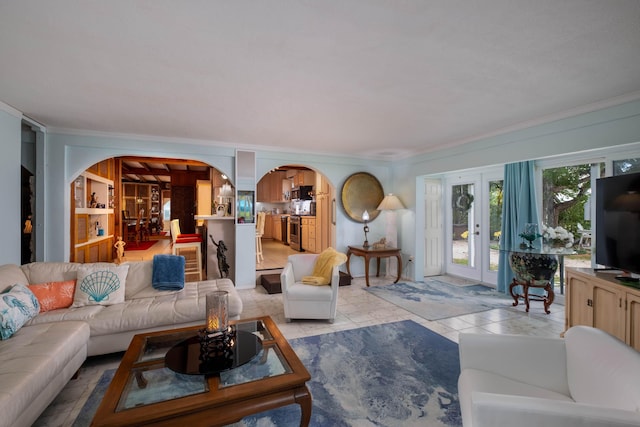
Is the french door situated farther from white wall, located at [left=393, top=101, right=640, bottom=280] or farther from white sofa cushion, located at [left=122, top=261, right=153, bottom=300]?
white sofa cushion, located at [left=122, top=261, right=153, bottom=300]

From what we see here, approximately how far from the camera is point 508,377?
1648 millimetres

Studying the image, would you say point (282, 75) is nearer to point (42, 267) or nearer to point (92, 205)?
point (42, 267)

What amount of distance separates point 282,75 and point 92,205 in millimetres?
5015

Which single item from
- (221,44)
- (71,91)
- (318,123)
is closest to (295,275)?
(318,123)

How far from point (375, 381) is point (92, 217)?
580 centimetres

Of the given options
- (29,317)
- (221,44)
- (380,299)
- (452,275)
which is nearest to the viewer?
(221,44)

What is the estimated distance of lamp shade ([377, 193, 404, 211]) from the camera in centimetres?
556

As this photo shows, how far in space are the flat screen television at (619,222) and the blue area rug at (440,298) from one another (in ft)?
5.50

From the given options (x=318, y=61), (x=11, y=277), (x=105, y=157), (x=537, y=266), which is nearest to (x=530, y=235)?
(x=537, y=266)

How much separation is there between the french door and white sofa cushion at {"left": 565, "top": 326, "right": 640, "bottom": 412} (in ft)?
13.1

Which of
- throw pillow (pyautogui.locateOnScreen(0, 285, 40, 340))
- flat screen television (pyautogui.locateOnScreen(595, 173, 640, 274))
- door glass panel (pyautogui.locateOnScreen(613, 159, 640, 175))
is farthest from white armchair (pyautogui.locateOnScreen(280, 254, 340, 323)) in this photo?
door glass panel (pyautogui.locateOnScreen(613, 159, 640, 175))

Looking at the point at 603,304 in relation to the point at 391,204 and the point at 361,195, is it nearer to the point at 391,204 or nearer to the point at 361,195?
the point at 391,204

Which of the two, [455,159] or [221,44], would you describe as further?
[455,159]

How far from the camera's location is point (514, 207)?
15.1 feet
